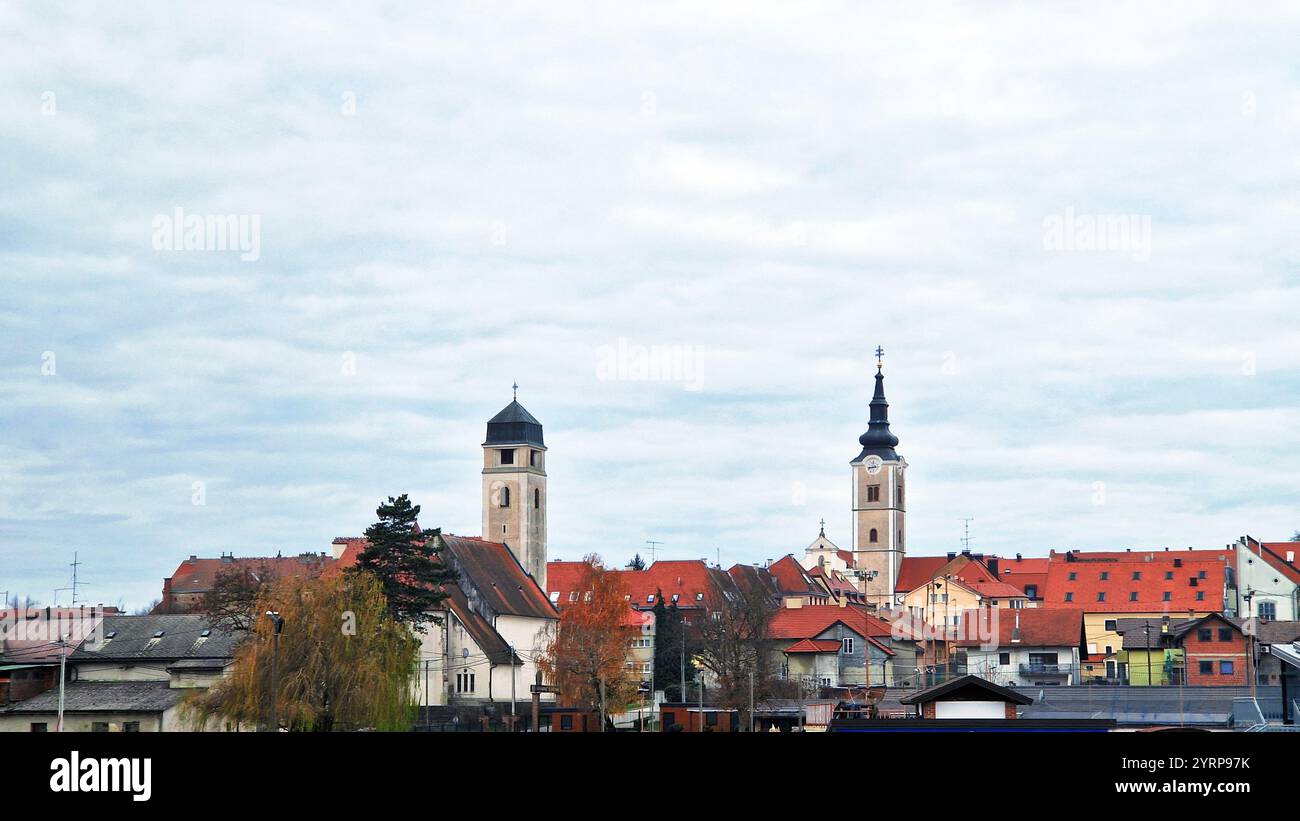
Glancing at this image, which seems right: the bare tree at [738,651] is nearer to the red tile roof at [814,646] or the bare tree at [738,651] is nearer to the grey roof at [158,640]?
the red tile roof at [814,646]

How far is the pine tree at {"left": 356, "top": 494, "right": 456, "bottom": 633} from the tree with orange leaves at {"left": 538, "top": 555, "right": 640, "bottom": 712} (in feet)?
36.6

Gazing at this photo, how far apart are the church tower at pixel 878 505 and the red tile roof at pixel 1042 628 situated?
278 feet

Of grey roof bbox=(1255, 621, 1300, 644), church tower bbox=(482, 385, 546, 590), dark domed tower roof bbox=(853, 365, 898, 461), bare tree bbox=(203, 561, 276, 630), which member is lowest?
grey roof bbox=(1255, 621, 1300, 644)

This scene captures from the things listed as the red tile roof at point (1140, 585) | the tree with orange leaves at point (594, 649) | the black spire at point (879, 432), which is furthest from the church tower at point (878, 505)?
the tree with orange leaves at point (594, 649)

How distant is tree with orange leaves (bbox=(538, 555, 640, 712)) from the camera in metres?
89.4

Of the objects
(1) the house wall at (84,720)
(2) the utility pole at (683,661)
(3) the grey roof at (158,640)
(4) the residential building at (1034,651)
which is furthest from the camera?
(4) the residential building at (1034,651)

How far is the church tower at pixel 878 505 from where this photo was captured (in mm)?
195000

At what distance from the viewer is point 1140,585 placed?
13550cm

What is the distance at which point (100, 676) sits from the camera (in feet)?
252

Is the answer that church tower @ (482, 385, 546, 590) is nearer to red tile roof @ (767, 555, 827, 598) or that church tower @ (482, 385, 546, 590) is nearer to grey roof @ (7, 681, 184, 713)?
red tile roof @ (767, 555, 827, 598)

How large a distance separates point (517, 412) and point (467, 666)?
38733mm

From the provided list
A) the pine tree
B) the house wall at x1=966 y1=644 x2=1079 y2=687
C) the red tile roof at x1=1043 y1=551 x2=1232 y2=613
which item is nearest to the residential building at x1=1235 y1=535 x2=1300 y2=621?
the red tile roof at x1=1043 y1=551 x2=1232 y2=613

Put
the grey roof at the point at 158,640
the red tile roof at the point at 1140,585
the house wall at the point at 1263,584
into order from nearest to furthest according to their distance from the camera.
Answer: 1. the grey roof at the point at 158,640
2. the house wall at the point at 1263,584
3. the red tile roof at the point at 1140,585

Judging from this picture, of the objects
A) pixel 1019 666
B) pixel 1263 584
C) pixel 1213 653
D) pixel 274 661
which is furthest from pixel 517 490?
pixel 274 661
